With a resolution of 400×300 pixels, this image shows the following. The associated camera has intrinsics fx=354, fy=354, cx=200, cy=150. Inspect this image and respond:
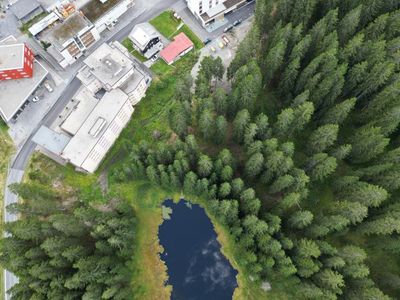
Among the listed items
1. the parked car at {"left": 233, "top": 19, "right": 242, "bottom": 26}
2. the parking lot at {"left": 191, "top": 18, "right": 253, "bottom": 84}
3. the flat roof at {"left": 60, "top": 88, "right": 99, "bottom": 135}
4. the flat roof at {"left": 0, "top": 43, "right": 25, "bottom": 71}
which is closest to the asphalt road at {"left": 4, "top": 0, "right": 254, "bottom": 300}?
the parked car at {"left": 233, "top": 19, "right": 242, "bottom": 26}

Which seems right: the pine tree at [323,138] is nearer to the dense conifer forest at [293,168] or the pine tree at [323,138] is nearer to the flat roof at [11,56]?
the dense conifer forest at [293,168]

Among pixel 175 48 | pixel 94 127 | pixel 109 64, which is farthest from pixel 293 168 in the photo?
pixel 109 64

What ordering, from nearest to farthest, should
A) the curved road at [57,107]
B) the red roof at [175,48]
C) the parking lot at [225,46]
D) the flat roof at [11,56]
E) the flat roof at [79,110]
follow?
the curved road at [57,107] → the flat roof at [79,110] → the flat roof at [11,56] → the red roof at [175,48] → the parking lot at [225,46]

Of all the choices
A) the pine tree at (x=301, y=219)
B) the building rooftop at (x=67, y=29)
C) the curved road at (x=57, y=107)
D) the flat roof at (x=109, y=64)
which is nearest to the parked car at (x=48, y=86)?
the curved road at (x=57, y=107)

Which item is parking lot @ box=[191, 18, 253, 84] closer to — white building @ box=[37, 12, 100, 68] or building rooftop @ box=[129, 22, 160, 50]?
building rooftop @ box=[129, 22, 160, 50]

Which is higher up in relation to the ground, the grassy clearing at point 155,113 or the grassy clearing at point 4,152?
the grassy clearing at point 4,152

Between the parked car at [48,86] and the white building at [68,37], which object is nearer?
the white building at [68,37]

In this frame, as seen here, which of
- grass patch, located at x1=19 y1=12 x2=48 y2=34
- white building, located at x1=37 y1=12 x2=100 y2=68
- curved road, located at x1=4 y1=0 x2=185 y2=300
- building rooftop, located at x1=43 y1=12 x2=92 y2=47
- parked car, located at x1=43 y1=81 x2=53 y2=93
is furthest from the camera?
grass patch, located at x1=19 y1=12 x2=48 y2=34

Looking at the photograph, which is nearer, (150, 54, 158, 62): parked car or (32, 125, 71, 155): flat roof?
(32, 125, 71, 155): flat roof
